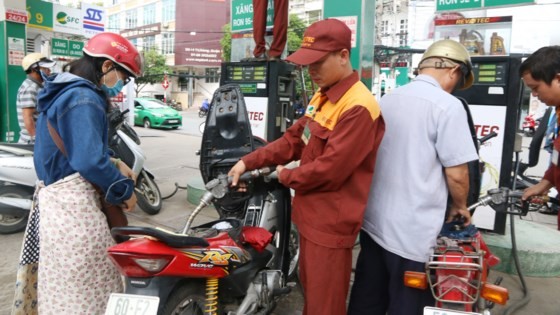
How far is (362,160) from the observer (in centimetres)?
195

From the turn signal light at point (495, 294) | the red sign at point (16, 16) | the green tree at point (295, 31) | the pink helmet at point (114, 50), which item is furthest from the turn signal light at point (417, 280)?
the green tree at point (295, 31)

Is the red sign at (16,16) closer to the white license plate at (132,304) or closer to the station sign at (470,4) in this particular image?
the station sign at (470,4)

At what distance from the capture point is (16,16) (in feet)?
24.6

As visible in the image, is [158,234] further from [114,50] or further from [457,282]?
[457,282]

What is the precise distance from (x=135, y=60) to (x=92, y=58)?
21 cm

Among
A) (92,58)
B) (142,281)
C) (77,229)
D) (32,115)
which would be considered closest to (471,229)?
(142,281)

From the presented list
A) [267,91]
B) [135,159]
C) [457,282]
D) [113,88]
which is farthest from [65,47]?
[457,282]

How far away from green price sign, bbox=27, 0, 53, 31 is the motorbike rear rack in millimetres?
10228

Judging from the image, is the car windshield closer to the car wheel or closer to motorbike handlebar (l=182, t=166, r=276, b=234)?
the car wheel

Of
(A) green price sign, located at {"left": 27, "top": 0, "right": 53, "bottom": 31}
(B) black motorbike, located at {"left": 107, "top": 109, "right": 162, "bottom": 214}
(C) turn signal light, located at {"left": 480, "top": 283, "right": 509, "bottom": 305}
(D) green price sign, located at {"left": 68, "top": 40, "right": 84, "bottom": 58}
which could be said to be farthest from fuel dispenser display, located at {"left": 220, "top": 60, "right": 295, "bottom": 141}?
(D) green price sign, located at {"left": 68, "top": 40, "right": 84, "bottom": 58}

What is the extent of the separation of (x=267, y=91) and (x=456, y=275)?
4080mm

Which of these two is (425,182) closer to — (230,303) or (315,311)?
(315,311)

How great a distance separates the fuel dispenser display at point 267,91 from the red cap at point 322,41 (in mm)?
3516

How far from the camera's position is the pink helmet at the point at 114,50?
2.15m
